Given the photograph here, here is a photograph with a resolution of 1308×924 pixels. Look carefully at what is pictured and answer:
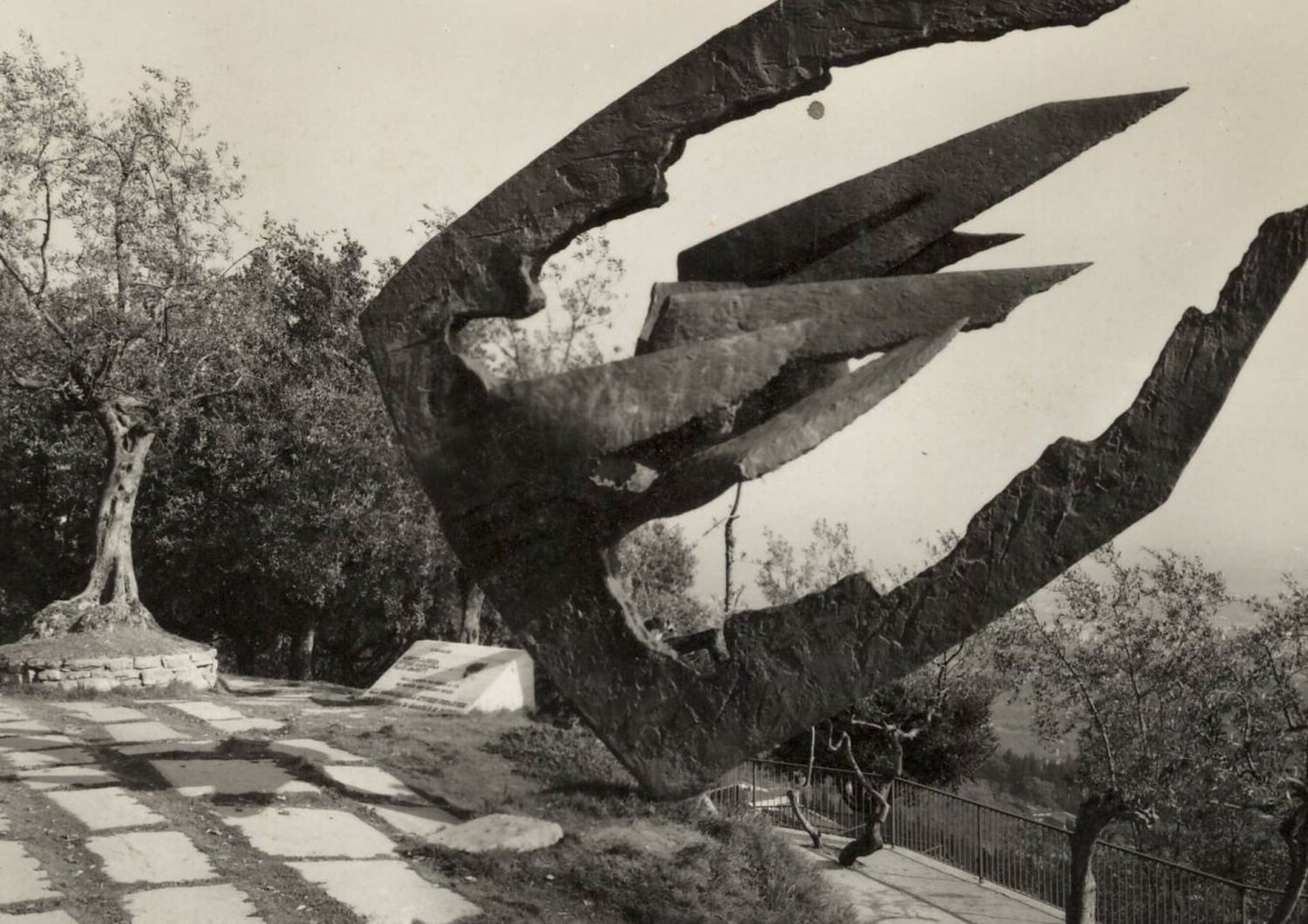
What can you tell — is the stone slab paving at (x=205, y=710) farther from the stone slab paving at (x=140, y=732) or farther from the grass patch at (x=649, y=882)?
the grass patch at (x=649, y=882)

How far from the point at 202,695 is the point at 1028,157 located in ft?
36.0

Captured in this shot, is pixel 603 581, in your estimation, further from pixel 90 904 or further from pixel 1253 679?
pixel 1253 679

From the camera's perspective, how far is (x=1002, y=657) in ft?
37.8

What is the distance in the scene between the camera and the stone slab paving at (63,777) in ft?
24.2

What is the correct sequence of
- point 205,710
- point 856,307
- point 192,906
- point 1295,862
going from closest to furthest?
point 856,307, point 192,906, point 1295,862, point 205,710

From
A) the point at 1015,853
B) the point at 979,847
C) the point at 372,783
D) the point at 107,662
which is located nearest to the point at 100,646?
the point at 107,662

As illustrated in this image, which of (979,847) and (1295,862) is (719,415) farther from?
(979,847)

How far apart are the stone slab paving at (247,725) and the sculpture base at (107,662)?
2.73 metres

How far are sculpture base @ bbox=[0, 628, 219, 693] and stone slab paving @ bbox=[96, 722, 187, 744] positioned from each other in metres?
2.62

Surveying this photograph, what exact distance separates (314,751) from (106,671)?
5.05 m

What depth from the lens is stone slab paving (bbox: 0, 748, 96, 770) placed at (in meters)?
7.97

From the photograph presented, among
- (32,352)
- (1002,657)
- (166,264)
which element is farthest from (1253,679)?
(32,352)

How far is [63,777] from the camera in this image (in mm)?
7629

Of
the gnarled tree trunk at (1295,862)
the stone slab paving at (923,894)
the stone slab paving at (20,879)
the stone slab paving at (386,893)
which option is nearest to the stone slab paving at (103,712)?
the stone slab paving at (20,879)
